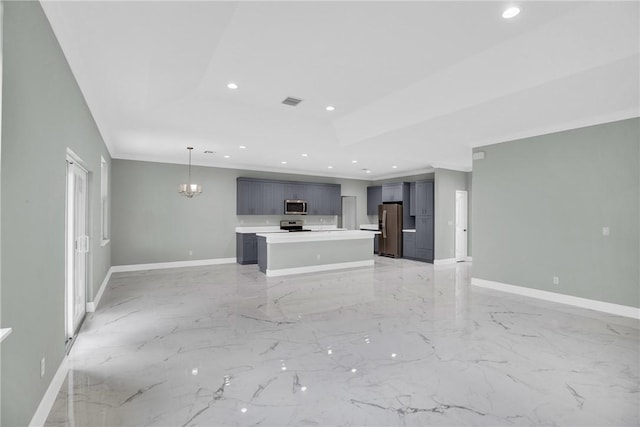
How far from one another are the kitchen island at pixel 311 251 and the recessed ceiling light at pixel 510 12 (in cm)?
533

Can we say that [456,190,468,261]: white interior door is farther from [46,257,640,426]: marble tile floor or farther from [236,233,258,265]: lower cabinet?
[236,233,258,265]: lower cabinet

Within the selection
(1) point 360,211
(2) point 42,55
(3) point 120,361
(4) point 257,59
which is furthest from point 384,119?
(1) point 360,211

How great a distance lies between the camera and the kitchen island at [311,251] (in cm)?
680

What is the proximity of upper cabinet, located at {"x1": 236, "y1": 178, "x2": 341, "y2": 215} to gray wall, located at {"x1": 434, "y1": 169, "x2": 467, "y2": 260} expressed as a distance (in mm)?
3146

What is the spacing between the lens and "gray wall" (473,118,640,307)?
4141 mm

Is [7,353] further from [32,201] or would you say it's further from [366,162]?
[366,162]

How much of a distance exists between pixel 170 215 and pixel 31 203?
242 inches

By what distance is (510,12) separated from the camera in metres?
2.46

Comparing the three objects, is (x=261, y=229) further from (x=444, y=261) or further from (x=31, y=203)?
(x=31, y=203)

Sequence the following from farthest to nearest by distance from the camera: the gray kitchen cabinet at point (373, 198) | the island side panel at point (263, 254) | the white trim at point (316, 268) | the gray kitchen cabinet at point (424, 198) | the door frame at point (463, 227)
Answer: the gray kitchen cabinet at point (373, 198)
the door frame at point (463, 227)
the gray kitchen cabinet at point (424, 198)
the island side panel at point (263, 254)
the white trim at point (316, 268)

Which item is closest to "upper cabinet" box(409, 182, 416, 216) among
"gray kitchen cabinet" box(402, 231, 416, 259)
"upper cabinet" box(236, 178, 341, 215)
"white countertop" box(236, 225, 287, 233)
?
"gray kitchen cabinet" box(402, 231, 416, 259)

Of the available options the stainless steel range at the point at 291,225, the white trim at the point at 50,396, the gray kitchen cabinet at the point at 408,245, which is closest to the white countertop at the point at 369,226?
the gray kitchen cabinet at the point at 408,245

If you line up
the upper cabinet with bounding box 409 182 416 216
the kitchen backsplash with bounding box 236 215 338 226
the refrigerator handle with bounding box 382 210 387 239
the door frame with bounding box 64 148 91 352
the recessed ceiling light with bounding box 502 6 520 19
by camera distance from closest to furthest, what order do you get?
1. the recessed ceiling light with bounding box 502 6 520 19
2. the door frame with bounding box 64 148 91 352
3. the kitchen backsplash with bounding box 236 215 338 226
4. the upper cabinet with bounding box 409 182 416 216
5. the refrigerator handle with bounding box 382 210 387 239

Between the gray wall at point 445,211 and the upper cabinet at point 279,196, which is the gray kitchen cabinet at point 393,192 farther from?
the upper cabinet at point 279,196
